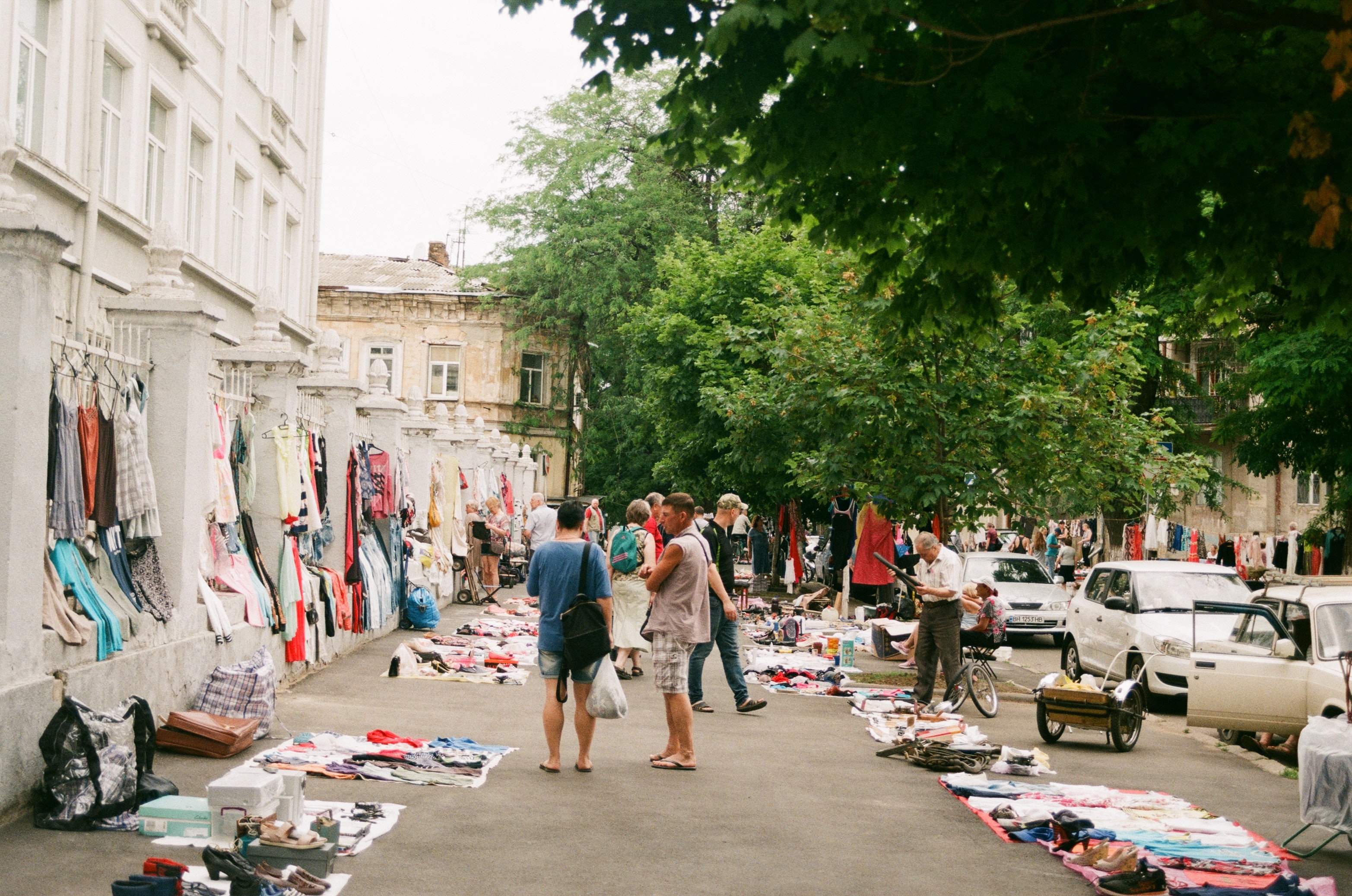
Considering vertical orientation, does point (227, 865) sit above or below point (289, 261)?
below

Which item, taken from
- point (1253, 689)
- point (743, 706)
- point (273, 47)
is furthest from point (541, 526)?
point (1253, 689)

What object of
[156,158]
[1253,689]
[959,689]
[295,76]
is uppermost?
[295,76]

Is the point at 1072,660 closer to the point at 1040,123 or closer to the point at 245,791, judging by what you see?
the point at 1040,123

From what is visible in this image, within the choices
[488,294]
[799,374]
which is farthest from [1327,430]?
[488,294]

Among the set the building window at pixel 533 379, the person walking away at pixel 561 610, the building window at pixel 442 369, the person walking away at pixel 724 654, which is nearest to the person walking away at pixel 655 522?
the person walking away at pixel 724 654

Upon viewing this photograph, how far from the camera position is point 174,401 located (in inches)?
415

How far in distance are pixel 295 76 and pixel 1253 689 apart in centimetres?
2291

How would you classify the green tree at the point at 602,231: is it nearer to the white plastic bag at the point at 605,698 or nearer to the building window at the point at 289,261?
the building window at the point at 289,261

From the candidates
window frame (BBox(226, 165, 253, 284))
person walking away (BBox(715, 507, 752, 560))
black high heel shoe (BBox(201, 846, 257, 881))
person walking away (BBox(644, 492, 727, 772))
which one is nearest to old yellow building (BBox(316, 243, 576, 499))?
person walking away (BBox(715, 507, 752, 560))

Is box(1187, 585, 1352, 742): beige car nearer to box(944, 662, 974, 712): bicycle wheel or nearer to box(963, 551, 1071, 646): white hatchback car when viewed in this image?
box(944, 662, 974, 712): bicycle wheel

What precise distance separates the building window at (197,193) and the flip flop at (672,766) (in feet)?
47.8

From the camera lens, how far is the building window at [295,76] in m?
28.2

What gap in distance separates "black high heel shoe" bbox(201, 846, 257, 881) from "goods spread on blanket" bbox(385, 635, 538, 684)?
24.9 feet

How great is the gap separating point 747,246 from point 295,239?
12.4 m
